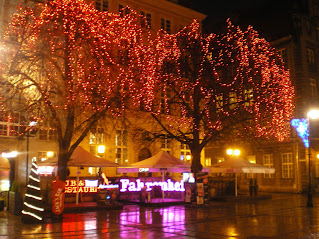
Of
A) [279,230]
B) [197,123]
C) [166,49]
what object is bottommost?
[279,230]

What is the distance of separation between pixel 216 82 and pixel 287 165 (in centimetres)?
1755

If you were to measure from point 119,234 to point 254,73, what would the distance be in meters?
15.7

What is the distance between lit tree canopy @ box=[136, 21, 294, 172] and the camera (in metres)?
23.2

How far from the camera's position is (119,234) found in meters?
12.2

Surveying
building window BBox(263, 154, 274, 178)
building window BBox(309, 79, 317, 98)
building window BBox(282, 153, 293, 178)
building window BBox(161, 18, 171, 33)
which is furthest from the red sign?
building window BBox(309, 79, 317, 98)

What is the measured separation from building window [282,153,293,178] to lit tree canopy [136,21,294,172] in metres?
13.0

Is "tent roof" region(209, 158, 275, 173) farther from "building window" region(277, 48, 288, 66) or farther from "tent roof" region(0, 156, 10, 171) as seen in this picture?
"building window" region(277, 48, 288, 66)

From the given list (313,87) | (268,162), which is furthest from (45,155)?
(313,87)

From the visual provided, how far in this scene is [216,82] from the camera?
23297mm

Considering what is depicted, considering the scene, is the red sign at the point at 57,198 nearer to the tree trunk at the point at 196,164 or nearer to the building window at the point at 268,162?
the tree trunk at the point at 196,164

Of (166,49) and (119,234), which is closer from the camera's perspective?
(119,234)

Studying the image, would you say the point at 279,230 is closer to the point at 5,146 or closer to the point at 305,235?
the point at 305,235

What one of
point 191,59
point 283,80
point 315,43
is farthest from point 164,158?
point 315,43

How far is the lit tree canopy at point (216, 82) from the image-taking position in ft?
76.2
